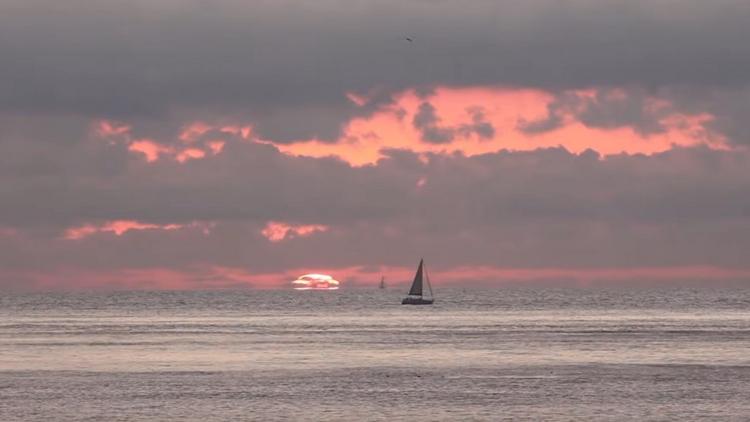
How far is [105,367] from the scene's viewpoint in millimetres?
85812

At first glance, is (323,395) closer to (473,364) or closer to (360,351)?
(473,364)

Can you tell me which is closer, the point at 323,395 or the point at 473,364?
the point at 323,395

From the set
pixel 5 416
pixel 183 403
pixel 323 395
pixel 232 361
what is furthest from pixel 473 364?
pixel 5 416

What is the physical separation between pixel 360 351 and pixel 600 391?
40283 millimetres

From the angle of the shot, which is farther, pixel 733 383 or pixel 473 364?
pixel 473 364

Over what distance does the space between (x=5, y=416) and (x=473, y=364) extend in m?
39.8

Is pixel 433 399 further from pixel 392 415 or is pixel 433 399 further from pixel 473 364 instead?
pixel 473 364

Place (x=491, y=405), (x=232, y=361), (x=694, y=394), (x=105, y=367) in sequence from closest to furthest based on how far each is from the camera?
(x=491, y=405)
(x=694, y=394)
(x=105, y=367)
(x=232, y=361)

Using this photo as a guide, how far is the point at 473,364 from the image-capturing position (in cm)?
8756

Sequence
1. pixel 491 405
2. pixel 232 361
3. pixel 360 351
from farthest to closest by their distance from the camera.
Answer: pixel 360 351
pixel 232 361
pixel 491 405

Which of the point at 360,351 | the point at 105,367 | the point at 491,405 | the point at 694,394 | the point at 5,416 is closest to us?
the point at 5,416

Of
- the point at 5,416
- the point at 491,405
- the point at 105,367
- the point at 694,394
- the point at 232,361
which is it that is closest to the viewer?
the point at 5,416

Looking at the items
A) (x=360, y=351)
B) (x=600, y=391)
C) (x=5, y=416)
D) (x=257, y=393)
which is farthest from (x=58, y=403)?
(x=360, y=351)

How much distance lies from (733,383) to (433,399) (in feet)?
60.4
